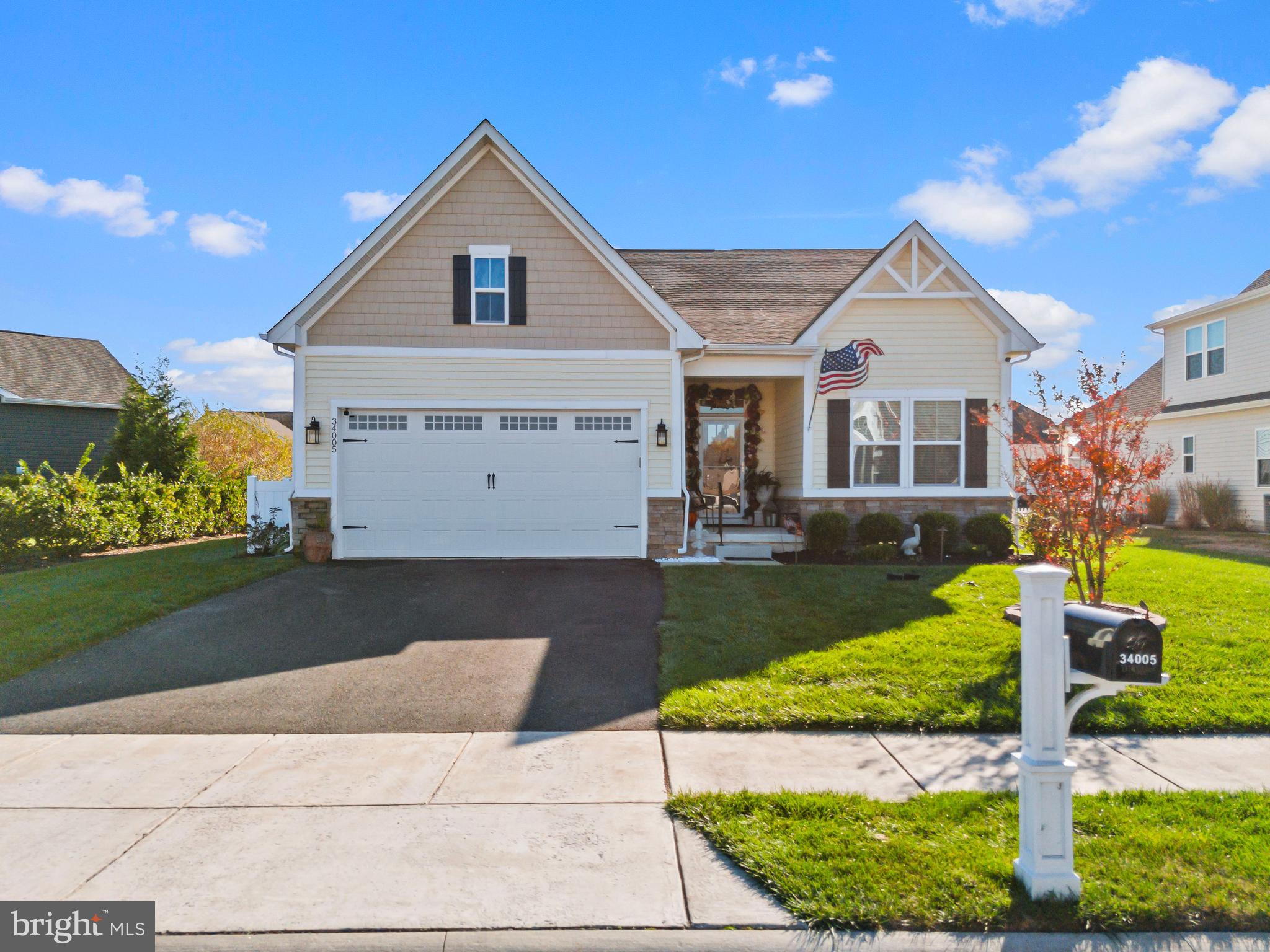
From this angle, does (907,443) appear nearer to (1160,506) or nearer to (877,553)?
(877,553)

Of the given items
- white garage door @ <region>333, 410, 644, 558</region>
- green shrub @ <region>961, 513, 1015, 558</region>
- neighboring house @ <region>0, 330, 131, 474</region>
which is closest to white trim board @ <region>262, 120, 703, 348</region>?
white garage door @ <region>333, 410, 644, 558</region>

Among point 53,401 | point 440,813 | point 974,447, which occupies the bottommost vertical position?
point 440,813

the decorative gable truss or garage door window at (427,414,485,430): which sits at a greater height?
the decorative gable truss

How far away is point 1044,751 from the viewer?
322 centimetres

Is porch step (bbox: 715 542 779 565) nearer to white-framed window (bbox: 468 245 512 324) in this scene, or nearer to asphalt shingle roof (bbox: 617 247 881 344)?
asphalt shingle roof (bbox: 617 247 881 344)

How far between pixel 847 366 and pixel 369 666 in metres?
9.01

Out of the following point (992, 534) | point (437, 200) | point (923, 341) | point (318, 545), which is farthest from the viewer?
point (923, 341)

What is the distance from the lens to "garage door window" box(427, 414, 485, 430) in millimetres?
12328

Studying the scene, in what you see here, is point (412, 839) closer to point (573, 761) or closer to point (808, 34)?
point (573, 761)

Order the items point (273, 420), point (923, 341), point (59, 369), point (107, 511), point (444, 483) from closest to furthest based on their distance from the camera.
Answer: point (444, 483), point (923, 341), point (107, 511), point (59, 369), point (273, 420)

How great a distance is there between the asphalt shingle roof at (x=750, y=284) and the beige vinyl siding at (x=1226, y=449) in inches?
457

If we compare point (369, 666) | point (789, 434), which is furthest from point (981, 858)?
point (789, 434)

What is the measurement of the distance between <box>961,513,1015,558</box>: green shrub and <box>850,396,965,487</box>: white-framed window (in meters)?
0.82

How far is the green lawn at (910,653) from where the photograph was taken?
213 inches
